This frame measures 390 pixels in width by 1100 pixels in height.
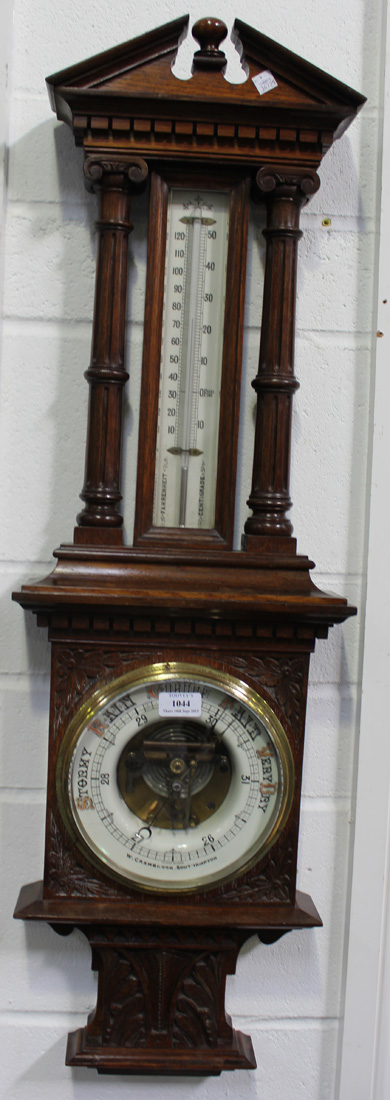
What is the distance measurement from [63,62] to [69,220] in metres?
0.20

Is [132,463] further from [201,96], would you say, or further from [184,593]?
[201,96]

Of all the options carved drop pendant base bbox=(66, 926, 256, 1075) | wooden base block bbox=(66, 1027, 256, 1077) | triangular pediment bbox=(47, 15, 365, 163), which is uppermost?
triangular pediment bbox=(47, 15, 365, 163)

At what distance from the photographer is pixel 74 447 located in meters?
1.09

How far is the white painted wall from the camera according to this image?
1086mm

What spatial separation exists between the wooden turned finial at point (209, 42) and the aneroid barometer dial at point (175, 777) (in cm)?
71

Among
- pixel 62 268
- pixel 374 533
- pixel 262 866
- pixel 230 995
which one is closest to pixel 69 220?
pixel 62 268

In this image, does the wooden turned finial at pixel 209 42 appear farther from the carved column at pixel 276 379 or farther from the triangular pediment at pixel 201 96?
the carved column at pixel 276 379

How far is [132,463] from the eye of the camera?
110cm

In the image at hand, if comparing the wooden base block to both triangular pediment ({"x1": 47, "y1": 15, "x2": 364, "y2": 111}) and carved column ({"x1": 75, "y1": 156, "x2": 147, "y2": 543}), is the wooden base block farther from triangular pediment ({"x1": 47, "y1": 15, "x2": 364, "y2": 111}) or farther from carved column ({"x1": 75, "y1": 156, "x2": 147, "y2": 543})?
triangular pediment ({"x1": 47, "y1": 15, "x2": 364, "y2": 111})

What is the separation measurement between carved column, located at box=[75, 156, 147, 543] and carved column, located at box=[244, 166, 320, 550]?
0.54 feet

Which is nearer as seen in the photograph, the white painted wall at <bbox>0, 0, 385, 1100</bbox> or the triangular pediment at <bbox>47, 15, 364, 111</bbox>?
the triangular pediment at <bbox>47, 15, 364, 111</bbox>

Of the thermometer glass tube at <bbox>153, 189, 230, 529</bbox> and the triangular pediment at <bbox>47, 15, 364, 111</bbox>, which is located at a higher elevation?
the triangular pediment at <bbox>47, 15, 364, 111</bbox>

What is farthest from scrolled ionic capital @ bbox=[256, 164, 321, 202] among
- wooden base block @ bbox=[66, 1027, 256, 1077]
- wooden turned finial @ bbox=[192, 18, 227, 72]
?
wooden base block @ bbox=[66, 1027, 256, 1077]

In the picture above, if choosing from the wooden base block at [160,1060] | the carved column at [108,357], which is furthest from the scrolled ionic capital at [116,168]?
the wooden base block at [160,1060]
